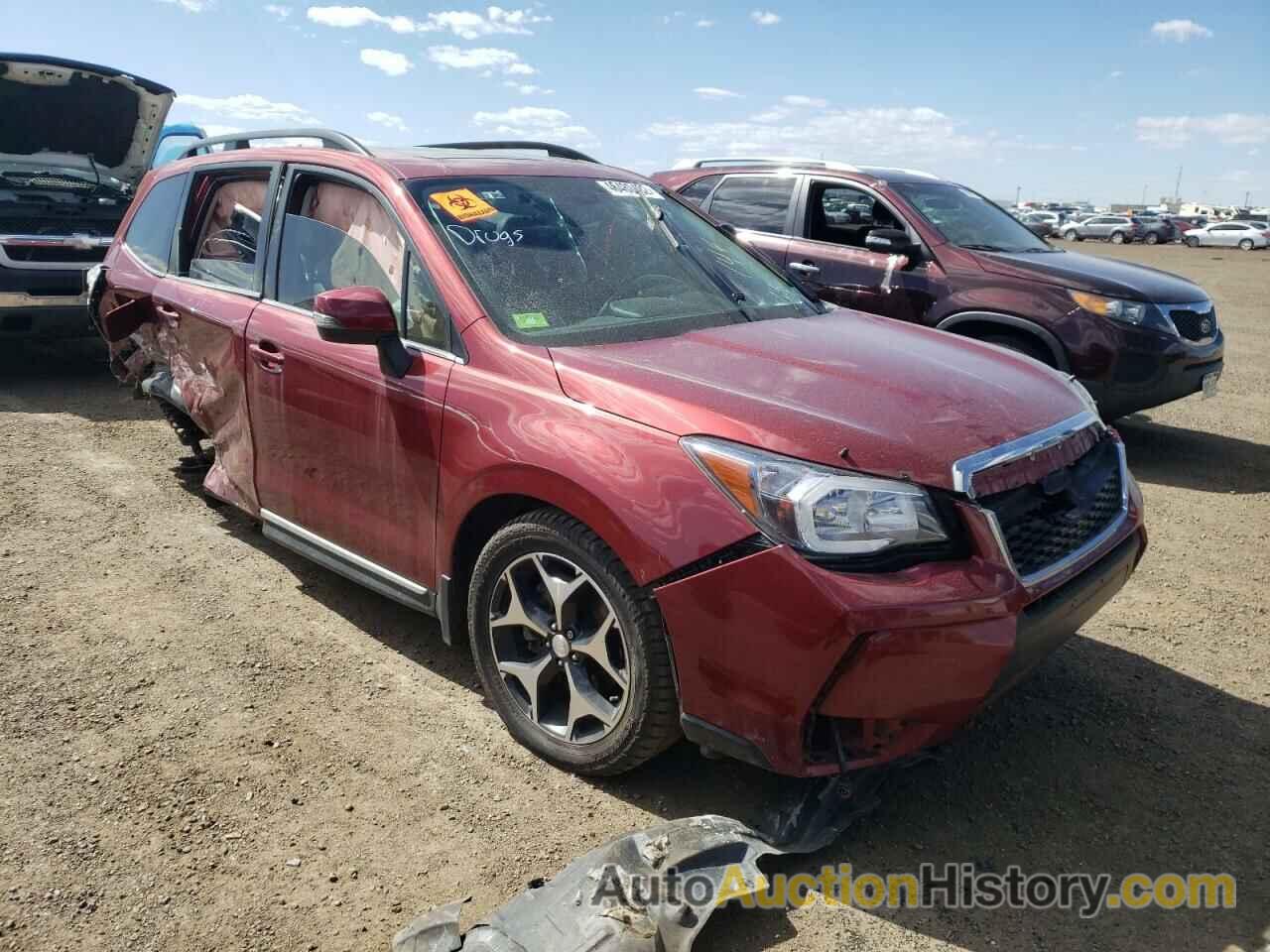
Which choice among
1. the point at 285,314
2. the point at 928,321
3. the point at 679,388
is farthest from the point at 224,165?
the point at 928,321

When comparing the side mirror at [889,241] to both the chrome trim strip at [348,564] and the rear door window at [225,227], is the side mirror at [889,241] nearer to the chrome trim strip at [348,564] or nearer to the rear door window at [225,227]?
the rear door window at [225,227]

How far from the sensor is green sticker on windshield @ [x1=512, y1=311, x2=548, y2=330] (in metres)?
3.09

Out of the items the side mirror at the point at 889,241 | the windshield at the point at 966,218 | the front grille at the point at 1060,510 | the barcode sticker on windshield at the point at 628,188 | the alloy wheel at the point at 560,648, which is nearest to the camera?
the front grille at the point at 1060,510

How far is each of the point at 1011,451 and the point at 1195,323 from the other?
16.0 ft

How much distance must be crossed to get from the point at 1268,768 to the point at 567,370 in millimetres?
2557

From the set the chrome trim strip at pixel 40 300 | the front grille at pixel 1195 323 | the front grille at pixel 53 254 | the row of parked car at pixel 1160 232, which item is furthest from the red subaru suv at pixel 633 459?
the row of parked car at pixel 1160 232

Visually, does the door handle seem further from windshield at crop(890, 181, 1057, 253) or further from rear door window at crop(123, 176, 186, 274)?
windshield at crop(890, 181, 1057, 253)

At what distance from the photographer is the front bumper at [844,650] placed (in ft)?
7.66

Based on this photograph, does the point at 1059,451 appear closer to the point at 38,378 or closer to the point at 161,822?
the point at 161,822

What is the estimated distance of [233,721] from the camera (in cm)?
328

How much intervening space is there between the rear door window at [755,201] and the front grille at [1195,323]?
276 centimetres

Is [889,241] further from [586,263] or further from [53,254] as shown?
[53,254]

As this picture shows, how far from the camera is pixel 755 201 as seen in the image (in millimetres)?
7691

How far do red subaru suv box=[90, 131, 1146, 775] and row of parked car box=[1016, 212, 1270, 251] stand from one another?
44.2 m
